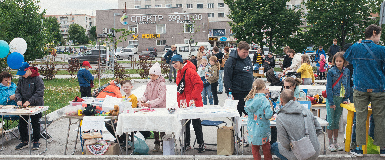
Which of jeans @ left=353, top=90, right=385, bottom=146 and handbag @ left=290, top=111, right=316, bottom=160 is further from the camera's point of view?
jeans @ left=353, top=90, right=385, bottom=146

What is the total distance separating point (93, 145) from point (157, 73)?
1757mm

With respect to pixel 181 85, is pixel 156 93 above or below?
below

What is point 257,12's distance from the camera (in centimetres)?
2394

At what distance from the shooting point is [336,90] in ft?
20.5

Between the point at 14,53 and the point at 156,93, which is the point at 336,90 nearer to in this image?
the point at 156,93

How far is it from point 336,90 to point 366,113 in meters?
0.78

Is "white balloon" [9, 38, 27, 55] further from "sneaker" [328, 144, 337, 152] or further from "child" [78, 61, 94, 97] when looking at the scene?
"sneaker" [328, 144, 337, 152]

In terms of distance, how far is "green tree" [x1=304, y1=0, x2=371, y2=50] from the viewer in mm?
22094

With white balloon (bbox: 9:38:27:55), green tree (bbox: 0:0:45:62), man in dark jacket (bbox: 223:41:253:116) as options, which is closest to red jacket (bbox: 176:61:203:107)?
man in dark jacket (bbox: 223:41:253:116)

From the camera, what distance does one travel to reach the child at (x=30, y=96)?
6.84 meters

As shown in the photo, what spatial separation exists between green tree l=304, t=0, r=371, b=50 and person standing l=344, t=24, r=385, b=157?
18.1 metres

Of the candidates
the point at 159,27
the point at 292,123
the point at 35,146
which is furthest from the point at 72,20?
the point at 292,123

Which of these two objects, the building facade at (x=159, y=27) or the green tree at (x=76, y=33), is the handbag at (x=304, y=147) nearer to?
the building facade at (x=159, y=27)

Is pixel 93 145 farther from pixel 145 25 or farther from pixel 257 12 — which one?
pixel 145 25
